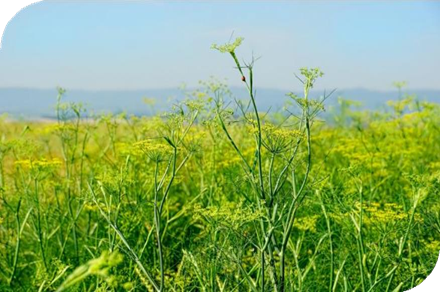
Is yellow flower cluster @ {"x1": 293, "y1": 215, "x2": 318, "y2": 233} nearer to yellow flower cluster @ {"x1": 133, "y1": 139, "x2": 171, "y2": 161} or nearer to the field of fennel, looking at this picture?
the field of fennel

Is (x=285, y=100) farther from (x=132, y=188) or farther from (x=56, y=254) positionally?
(x=56, y=254)

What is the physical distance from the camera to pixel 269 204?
6.22ft

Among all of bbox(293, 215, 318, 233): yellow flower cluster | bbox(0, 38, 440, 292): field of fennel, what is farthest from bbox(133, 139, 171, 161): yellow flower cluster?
bbox(293, 215, 318, 233): yellow flower cluster

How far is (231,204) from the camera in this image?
2.36 metres

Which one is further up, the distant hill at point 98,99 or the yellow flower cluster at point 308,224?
the distant hill at point 98,99

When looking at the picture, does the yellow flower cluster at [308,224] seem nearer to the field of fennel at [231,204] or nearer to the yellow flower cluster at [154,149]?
the field of fennel at [231,204]

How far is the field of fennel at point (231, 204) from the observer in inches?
76.6

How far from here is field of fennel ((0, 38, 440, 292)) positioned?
6.38ft

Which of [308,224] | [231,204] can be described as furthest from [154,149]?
[308,224]

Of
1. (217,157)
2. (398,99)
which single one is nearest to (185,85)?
(217,157)

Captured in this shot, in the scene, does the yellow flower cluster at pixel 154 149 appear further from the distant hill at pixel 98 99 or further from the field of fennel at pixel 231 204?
the distant hill at pixel 98 99

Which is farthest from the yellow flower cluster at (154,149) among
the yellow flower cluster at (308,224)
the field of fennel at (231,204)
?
the yellow flower cluster at (308,224)

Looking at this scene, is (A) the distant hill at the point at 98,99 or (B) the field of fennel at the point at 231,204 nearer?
(B) the field of fennel at the point at 231,204

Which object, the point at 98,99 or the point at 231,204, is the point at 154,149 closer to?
the point at 231,204
